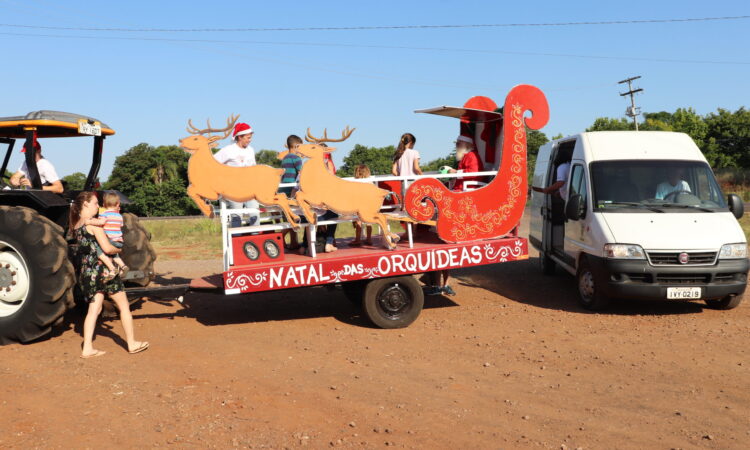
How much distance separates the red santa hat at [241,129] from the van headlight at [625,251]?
462 cm

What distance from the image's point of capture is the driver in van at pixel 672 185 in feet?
28.0

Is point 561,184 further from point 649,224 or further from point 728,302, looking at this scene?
point 728,302

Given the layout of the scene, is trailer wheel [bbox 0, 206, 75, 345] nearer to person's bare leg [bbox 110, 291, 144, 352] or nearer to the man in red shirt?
person's bare leg [bbox 110, 291, 144, 352]

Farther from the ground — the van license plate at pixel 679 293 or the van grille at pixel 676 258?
the van grille at pixel 676 258

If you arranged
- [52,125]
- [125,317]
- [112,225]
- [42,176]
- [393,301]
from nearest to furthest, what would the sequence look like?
[125,317], [112,225], [52,125], [42,176], [393,301]

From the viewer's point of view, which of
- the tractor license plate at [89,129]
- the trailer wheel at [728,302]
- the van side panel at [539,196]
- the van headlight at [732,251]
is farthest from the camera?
the van side panel at [539,196]

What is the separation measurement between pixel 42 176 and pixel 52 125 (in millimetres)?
585

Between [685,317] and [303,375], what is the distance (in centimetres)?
501

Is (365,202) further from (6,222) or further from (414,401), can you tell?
(6,222)

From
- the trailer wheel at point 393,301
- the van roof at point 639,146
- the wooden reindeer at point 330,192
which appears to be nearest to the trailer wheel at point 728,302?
the van roof at point 639,146

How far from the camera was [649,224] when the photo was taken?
7.91 metres

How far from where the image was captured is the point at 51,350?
643 cm

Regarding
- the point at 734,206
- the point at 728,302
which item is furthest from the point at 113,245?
the point at 734,206

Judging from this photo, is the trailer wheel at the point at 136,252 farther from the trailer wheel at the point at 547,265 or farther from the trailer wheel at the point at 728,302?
the trailer wheel at the point at 728,302
